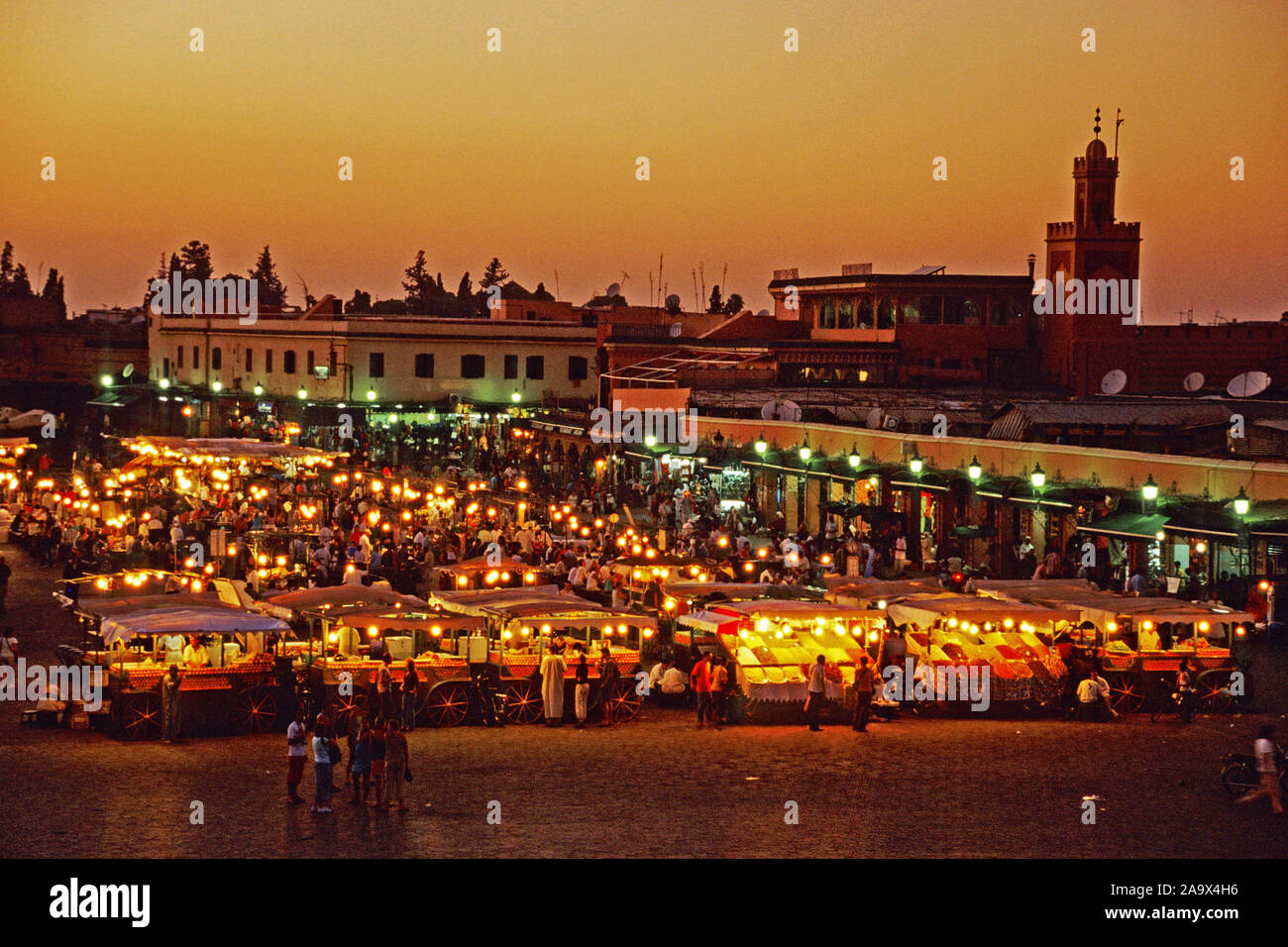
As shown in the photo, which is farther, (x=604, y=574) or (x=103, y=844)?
(x=604, y=574)

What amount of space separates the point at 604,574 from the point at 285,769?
13316 millimetres

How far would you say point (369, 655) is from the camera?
22188mm

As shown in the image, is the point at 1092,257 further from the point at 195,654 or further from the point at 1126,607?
the point at 195,654

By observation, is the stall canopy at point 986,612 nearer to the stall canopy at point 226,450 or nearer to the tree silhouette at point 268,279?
the stall canopy at point 226,450

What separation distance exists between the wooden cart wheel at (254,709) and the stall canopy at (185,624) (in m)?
0.76

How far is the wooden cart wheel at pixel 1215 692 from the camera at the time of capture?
2222 cm

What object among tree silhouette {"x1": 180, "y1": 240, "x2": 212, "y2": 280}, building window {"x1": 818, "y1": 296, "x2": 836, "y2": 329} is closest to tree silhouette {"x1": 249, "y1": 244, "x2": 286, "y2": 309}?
tree silhouette {"x1": 180, "y1": 240, "x2": 212, "y2": 280}

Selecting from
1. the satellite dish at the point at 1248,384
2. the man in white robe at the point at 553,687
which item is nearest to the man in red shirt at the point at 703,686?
the man in white robe at the point at 553,687

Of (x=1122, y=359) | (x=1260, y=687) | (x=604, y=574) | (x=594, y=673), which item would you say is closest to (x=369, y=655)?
(x=594, y=673)

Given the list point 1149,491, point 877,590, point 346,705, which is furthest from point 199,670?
point 1149,491

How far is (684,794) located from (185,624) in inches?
272

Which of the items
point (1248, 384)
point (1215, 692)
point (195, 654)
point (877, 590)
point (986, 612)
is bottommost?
point (1215, 692)

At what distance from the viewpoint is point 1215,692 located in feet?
73.4
